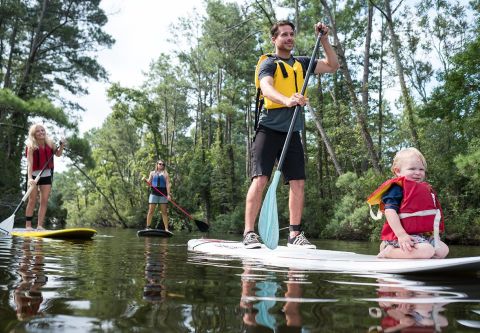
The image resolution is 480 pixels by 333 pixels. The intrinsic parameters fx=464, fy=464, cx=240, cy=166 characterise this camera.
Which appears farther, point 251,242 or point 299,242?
point 299,242

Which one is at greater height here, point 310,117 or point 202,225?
point 310,117

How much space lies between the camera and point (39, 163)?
21.4ft

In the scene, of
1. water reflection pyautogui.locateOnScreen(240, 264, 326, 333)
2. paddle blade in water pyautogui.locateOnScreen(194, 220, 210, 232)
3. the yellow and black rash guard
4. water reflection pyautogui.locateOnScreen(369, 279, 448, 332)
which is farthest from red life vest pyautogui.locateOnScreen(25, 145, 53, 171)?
water reflection pyautogui.locateOnScreen(369, 279, 448, 332)

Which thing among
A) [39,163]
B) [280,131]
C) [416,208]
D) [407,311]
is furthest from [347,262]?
[39,163]

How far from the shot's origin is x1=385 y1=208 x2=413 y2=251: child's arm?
2.62 meters

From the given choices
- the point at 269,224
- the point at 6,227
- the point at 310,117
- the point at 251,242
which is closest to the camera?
the point at 269,224

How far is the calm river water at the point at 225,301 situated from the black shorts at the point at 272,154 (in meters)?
1.66

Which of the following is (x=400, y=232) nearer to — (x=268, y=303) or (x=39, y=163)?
(x=268, y=303)

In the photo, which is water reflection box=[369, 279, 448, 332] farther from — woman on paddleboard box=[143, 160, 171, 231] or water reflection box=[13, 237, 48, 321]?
woman on paddleboard box=[143, 160, 171, 231]

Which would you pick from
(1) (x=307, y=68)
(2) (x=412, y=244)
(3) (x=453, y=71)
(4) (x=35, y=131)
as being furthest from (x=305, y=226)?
(2) (x=412, y=244)

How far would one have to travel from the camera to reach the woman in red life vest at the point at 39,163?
6297 millimetres

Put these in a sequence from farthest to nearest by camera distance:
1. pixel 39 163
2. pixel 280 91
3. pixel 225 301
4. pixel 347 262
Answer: pixel 39 163 < pixel 280 91 < pixel 347 262 < pixel 225 301

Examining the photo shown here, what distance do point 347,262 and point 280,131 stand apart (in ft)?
5.23

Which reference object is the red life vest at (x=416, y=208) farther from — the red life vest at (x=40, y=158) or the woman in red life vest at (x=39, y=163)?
the red life vest at (x=40, y=158)
